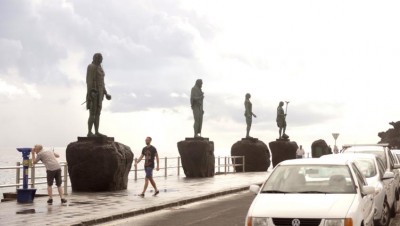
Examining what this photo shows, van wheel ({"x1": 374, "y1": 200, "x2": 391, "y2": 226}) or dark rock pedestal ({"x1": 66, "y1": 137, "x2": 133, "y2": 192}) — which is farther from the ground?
dark rock pedestal ({"x1": 66, "y1": 137, "x2": 133, "y2": 192})

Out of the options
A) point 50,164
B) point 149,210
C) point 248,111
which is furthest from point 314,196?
point 248,111

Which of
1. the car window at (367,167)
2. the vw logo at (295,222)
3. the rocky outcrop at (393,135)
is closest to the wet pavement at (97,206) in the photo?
the car window at (367,167)

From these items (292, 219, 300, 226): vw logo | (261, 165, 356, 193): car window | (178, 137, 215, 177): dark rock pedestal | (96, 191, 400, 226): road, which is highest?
(178, 137, 215, 177): dark rock pedestal

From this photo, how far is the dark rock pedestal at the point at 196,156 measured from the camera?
94.4ft

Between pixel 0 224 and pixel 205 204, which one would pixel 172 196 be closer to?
pixel 205 204

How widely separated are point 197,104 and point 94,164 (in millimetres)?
10686

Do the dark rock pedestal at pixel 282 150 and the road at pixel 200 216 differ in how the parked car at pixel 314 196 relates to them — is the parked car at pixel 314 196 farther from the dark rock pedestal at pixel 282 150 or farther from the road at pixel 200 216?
the dark rock pedestal at pixel 282 150

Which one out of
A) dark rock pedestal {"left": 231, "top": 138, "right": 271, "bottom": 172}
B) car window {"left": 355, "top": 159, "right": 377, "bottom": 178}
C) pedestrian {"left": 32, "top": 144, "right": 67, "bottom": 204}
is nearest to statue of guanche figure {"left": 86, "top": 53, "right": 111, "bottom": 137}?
pedestrian {"left": 32, "top": 144, "right": 67, "bottom": 204}

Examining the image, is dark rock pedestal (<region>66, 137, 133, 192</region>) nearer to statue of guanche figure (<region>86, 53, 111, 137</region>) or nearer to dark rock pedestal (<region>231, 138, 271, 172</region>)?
statue of guanche figure (<region>86, 53, 111, 137</region>)

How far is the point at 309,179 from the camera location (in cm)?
920

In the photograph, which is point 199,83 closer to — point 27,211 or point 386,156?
point 386,156

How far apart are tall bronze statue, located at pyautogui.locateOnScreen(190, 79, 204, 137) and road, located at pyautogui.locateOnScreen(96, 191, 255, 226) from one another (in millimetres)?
11969

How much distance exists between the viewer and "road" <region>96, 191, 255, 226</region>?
12.8 m

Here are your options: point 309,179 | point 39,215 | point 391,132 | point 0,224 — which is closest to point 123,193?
point 39,215
